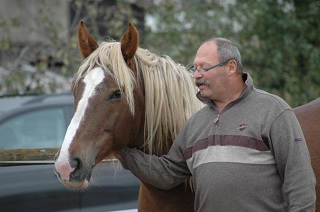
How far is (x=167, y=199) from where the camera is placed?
3.98 meters

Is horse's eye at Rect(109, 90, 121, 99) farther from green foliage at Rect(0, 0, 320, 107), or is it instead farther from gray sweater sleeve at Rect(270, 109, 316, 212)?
green foliage at Rect(0, 0, 320, 107)

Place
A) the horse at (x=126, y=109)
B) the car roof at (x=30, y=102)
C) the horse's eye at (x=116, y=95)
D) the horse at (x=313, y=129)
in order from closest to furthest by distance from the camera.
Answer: the horse at (x=126, y=109) < the horse's eye at (x=116, y=95) < the horse at (x=313, y=129) < the car roof at (x=30, y=102)

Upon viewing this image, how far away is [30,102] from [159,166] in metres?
3.67

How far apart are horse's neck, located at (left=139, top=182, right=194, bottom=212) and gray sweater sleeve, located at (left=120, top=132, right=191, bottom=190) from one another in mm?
135

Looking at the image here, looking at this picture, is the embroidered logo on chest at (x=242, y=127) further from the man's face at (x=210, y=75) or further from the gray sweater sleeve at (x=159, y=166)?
the gray sweater sleeve at (x=159, y=166)

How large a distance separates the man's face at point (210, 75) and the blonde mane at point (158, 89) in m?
0.38

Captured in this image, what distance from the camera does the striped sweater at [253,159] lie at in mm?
3301

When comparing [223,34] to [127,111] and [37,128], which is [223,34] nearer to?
[37,128]

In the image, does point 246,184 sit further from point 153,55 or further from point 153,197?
point 153,55

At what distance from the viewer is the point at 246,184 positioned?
11.1 feet

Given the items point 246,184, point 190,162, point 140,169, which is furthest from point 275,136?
point 140,169

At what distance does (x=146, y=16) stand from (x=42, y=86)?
199 centimetres

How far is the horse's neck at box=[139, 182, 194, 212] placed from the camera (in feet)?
13.0

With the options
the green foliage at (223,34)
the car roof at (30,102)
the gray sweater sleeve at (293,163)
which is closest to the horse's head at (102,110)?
the gray sweater sleeve at (293,163)
